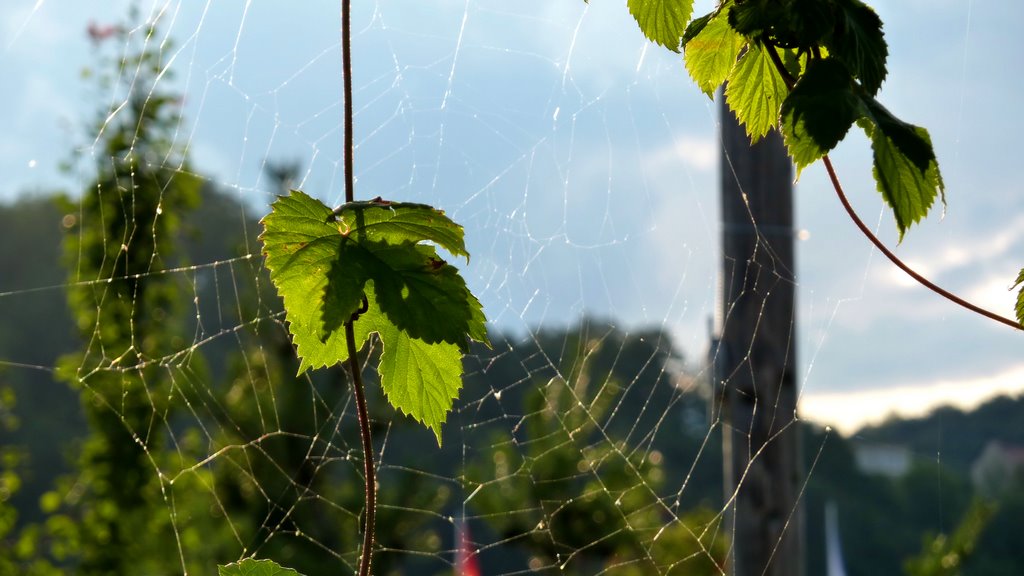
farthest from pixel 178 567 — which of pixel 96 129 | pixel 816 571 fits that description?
pixel 816 571

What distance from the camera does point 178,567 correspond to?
3264 millimetres

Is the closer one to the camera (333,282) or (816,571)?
(333,282)

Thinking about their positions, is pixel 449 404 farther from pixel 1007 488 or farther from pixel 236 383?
pixel 1007 488

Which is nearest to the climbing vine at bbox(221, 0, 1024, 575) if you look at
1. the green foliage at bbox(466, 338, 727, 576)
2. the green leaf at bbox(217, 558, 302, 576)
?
the green leaf at bbox(217, 558, 302, 576)

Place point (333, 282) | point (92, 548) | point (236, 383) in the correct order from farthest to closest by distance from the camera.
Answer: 1. point (236, 383)
2. point (92, 548)
3. point (333, 282)

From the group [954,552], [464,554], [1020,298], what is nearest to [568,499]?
[954,552]

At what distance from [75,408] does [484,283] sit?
18.1m

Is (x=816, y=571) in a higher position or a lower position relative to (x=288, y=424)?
lower

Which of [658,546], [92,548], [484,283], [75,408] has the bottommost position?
[658,546]

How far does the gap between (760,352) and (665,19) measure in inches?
68.8

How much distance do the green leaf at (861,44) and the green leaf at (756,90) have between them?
0.07 m

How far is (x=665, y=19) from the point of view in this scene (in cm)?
42

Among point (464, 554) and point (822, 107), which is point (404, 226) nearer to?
point (822, 107)

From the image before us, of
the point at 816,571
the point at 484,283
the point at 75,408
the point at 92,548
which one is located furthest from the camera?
the point at 816,571
